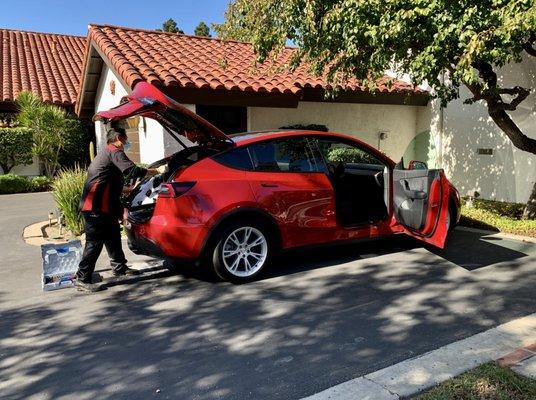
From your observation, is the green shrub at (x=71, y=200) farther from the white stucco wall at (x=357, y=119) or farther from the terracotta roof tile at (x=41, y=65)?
the terracotta roof tile at (x=41, y=65)

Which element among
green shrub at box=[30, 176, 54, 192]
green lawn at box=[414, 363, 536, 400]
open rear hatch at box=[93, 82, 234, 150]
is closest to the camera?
green lawn at box=[414, 363, 536, 400]

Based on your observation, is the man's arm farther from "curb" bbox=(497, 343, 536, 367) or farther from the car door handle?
"curb" bbox=(497, 343, 536, 367)

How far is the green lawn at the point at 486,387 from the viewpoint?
2.89m

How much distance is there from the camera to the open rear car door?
17.6 ft

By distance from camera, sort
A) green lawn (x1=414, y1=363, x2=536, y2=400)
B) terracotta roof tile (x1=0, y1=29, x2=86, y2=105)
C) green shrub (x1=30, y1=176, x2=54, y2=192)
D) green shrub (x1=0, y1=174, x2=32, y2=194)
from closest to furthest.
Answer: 1. green lawn (x1=414, y1=363, x2=536, y2=400)
2. green shrub (x1=0, y1=174, x2=32, y2=194)
3. green shrub (x1=30, y1=176, x2=54, y2=192)
4. terracotta roof tile (x1=0, y1=29, x2=86, y2=105)

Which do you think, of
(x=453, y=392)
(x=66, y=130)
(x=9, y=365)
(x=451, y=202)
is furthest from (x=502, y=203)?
(x=66, y=130)

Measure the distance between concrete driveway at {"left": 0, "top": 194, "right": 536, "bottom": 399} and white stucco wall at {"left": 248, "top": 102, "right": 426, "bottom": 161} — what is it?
5954 millimetres

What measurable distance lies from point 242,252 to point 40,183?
11622 mm

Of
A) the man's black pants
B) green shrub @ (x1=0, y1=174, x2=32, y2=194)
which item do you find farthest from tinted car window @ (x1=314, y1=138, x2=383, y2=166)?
green shrub @ (x1=0, y1=174, x2=32, y2=194)

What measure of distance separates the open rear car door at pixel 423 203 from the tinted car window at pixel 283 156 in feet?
3.68

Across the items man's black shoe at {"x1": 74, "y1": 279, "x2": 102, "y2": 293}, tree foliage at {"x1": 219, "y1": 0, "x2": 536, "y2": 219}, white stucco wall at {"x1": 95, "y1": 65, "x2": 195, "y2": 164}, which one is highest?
tree foliage at {"x1": 219, "y1": 0, "x2": 536, "y2": 219}

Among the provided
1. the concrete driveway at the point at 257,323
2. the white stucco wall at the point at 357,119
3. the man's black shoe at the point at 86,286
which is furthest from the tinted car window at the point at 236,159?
the white stucco wall at the point at 357,119

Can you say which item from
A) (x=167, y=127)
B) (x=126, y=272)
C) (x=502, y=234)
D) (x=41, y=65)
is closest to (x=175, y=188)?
(x=167, y=127)

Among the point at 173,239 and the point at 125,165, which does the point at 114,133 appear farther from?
the point at 173,239
